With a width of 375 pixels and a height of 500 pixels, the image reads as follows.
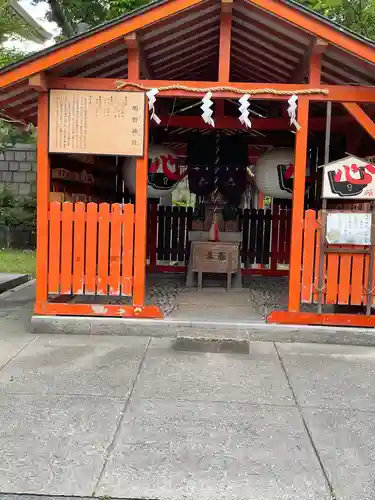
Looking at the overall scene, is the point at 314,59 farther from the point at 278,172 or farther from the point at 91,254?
the point at 91,254

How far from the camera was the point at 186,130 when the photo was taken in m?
10.5

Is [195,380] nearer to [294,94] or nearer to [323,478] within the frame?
[323,478]

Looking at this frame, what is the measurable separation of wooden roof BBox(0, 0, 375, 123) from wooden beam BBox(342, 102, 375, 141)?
492 mm

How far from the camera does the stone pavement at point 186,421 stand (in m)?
3.36

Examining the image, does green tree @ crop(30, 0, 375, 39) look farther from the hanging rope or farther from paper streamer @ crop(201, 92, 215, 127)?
paper streamer @ crop(201, 92, 215, 127)

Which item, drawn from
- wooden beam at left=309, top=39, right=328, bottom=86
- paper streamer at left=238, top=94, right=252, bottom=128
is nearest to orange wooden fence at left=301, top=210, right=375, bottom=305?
paper streamer at left=238, top=94, right=252, bottom=128

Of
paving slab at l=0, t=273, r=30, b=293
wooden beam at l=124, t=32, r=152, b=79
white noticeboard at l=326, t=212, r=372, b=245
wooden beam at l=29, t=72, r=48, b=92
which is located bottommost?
paving slab at l=0, t=273, r=30, b=293

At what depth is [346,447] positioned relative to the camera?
3879 mm

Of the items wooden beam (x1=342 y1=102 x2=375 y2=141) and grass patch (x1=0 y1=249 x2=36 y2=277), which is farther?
grass patch (x1=0 y1=249 x2=36 y2=277)

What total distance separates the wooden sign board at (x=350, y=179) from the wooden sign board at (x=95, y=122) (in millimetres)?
2460

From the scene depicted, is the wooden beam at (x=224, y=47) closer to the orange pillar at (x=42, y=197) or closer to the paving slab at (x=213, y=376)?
the orange pillar at (x=42, y=197)

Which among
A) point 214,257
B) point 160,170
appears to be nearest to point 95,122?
point 160,170

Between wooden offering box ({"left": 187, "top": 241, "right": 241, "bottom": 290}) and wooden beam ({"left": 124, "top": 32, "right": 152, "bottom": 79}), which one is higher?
wooden beam ({"left": 124, "top": 32, "right": 152, "bottom": 79})

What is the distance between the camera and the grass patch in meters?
13.1
